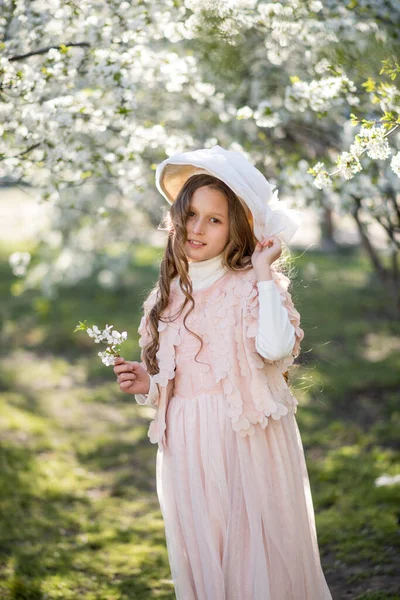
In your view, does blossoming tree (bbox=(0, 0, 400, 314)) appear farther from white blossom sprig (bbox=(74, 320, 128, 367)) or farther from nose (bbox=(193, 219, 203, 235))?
white blossom sprig (bbox=(74, 320, 128, 367))

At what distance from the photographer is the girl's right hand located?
268cm

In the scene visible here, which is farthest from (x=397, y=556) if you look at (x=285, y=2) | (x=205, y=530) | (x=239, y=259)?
(x=285, y=2)

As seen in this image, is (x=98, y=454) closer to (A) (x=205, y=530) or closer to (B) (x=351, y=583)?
(B) (x=351, y=583)

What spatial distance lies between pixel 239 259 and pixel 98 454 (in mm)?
3951

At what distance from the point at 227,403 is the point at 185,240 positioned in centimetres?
60

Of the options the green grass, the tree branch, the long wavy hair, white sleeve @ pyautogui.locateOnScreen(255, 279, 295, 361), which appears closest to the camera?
white sleeve @ pyautogui.locateOnScreen(255, 279, 295, 361)

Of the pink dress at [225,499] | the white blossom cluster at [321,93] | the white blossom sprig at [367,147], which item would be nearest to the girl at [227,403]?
the pink dress at [225,499]

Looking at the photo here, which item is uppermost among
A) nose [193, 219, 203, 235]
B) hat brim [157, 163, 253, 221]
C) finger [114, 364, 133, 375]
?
hat brim [157, 163, 253, 221]

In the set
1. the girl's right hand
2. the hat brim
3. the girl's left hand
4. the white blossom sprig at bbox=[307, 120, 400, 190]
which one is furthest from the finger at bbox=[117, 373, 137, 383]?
the white blossom sprig at bbox=[307, 120, 400, 190]

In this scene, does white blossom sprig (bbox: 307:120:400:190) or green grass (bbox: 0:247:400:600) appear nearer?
white blossom sprig (bbox: 307:120:400:190)

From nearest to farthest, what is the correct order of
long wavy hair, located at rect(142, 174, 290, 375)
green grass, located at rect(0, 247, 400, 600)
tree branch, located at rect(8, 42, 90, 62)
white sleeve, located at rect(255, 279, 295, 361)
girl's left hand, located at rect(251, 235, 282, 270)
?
white sleeve, located at rect(255, 279, 295, 361), girl's left hand, located at rect(251, 235, 282, 270), long wavy hair, located at rect(142, 174, 290, 375), tree branch, located at rect(8, 42, 90, 62), green grass, located at rect(0, 247, 400, 600)

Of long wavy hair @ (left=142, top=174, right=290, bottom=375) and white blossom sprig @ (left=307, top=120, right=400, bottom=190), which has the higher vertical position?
white blossom sprig @ (left=307, top=120, right=400, bottom=190)

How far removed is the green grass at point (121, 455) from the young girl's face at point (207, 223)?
51cm

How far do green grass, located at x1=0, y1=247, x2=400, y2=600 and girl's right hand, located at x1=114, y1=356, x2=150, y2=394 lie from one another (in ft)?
1.98
